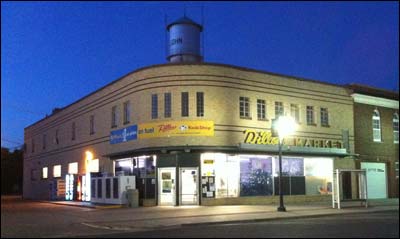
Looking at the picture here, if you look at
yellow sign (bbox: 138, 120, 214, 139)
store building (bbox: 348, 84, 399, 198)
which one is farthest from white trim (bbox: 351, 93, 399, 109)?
yellow sign (bbox: 138, 120, 214, 139)

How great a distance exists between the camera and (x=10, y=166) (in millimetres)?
69875

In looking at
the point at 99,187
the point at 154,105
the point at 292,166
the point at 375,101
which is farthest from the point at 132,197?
the point at 375,101

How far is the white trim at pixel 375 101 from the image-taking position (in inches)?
1625

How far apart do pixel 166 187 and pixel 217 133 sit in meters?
4.53

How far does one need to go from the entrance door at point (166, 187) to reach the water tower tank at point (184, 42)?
972 centimetres

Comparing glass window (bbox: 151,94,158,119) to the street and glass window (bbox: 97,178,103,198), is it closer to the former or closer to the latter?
glass window (bbox: 97,178,103,198)

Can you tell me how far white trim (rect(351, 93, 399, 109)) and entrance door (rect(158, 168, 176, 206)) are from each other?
17.1 m

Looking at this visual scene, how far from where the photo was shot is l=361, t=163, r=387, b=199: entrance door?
137 feet

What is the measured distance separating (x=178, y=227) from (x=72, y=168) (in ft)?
94.4

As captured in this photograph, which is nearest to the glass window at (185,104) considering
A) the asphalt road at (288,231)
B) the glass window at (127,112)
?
the glass window at (127,112)

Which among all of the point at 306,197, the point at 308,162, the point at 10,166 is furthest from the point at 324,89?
the point at 10,166

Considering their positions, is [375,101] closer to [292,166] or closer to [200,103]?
[292,166]

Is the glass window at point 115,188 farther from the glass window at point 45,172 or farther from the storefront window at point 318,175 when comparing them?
the glass window at point 45,172

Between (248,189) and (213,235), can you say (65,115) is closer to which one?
(248,189)
